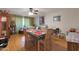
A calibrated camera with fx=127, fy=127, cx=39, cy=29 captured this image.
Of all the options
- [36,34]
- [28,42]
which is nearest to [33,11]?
[36,34]

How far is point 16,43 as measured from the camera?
223 centimetres

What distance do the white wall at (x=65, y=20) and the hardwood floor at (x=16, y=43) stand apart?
0.54 meters

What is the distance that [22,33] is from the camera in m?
2.26

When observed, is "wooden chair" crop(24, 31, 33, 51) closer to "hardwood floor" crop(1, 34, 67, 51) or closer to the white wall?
"hardwood floor" crop(1, 34, 67, 51)

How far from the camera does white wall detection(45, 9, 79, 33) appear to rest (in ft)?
7.22

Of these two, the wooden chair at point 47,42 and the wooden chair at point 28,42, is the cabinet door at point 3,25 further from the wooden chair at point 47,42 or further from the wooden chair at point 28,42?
the wooden chair at point 47,42

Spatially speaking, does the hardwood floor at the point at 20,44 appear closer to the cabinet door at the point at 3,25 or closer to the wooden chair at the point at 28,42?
the wooden chair at the point at 28,42

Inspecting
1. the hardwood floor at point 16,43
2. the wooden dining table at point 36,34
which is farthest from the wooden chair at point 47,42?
the hardwood floor at point 16,43

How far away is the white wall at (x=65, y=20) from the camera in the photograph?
7.22 ft

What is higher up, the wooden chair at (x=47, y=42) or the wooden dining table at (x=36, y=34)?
the wooden dining table at (x=36, y=34)

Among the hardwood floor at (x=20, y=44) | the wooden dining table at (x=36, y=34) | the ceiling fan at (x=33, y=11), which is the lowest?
the hardwood floor at (x=20, y=44)
